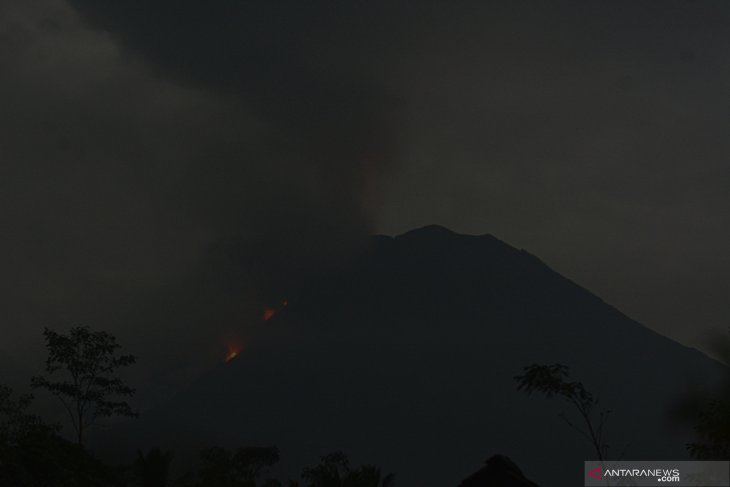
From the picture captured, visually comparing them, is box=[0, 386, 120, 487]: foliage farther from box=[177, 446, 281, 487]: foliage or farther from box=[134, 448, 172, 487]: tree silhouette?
box=[177, 446, 281, 487]: foliage

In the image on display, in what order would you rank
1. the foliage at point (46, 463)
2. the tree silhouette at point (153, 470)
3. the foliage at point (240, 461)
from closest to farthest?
1. the foliage at point (46, 463)
2. the tree silhouette at point (153, 470)
3. the foliage at point (240, 461)

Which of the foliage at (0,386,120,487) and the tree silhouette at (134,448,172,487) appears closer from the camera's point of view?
the foliage at (0,386,120,487)

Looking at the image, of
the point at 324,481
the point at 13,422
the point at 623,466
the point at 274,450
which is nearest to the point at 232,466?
the point at 274,450

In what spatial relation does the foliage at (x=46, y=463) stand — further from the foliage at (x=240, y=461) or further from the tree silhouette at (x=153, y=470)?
the foliage at (x=240, y=461)

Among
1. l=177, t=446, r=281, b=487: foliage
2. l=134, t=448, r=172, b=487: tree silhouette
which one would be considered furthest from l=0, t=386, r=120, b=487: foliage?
l=177, t=446, r=281, b=487: foliage

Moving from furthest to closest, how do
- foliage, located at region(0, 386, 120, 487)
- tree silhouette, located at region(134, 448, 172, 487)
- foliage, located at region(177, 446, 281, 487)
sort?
foliage, located at region(177, 446, 281, 487) → tree silhouette, located at region(134, 448, 172, 487) → foliage, located at region(0, 386, 120, 487)

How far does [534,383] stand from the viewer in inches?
569

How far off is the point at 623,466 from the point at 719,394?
11.7 feet

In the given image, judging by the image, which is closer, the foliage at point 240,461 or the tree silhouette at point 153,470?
the tree silhouette at point 153,470

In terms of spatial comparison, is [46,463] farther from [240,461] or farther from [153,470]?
[240,461]

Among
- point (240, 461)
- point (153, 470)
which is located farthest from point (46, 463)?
point (240, 461)

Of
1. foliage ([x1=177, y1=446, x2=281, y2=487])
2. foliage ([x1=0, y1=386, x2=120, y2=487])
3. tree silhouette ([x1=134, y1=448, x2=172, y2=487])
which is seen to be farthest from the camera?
foliage ([x1=177, y1=446, x2=281, y2=487])

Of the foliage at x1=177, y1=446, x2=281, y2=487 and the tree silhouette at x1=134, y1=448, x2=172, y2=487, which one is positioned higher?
the foliage at x1=177, y1=446, x2=281, y2=487

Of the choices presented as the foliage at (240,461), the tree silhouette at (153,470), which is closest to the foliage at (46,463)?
the tree silhouette at (153,470)
